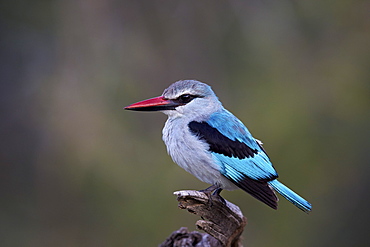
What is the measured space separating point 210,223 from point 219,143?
0.56 meters

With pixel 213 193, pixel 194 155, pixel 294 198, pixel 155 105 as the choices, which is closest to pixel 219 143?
pixel 194 155

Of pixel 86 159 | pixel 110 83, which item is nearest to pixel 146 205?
pixel 86 159

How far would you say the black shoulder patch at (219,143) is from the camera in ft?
13.7

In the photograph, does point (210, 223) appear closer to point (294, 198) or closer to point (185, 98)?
point (294, 198)

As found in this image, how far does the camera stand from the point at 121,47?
6.38 m

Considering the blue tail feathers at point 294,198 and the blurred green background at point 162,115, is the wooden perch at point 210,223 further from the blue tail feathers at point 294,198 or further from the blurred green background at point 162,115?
the blurred green background at point 162,115

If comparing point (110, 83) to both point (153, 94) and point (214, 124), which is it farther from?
point (214, 124)

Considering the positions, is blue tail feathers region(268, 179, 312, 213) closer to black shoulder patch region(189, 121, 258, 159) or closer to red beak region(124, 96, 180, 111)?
black shoulder patch region(189, 121, 258, 159)

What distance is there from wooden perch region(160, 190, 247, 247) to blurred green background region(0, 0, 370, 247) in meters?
1.57

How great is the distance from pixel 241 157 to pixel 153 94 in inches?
89.9

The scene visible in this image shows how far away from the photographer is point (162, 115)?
254 inches

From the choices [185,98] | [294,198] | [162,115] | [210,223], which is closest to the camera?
[294,198]

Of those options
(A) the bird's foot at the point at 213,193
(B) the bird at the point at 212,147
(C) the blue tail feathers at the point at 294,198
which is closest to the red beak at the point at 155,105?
(B) the bird at the point at 212,147

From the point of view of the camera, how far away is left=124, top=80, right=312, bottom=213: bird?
4113mm
